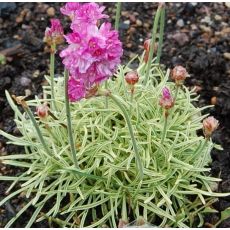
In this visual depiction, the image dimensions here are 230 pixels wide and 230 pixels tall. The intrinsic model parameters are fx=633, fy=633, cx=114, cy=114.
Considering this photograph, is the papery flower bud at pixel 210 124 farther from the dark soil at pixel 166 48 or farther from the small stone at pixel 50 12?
the small stone at pixel 50 12

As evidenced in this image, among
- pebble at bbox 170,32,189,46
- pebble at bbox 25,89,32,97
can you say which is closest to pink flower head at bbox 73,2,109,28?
pebble at bbox 25,89,32,97

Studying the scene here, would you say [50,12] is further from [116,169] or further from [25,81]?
[116,169]

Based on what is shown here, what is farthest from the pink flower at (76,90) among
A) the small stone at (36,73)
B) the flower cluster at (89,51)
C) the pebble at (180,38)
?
the pebble at (180,38)

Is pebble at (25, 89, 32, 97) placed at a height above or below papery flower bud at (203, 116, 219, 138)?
below

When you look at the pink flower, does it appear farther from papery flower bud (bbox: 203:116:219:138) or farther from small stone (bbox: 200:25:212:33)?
small stone (bbox: 200:25:212:33)

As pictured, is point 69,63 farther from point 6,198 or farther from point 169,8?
point 169,8

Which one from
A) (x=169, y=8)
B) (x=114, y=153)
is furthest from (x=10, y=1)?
(x=114, y=153)
